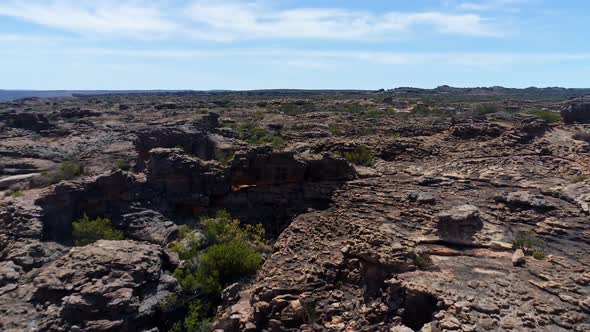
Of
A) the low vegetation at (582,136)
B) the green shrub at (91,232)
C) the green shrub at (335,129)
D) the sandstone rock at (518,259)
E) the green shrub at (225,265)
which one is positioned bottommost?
the green shrub at (225,265)

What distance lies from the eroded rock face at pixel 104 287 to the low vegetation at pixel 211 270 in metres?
0.83

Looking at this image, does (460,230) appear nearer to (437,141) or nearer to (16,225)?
(437,141)

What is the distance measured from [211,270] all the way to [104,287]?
407 centimetres

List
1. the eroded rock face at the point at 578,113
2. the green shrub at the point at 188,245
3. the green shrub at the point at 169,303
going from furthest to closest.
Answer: the eroded rock face at the point at 578,113, the green shrub at the point at 188,245, the green shrub at the point at 169,303

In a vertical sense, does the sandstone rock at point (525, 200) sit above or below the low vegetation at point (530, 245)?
above

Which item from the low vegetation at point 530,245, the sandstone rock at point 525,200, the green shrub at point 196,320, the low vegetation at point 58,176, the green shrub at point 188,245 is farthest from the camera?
the low vegetation at point 58,176

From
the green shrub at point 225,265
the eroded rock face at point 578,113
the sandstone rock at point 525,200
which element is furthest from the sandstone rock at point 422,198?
the eroded rock face at point 578,113

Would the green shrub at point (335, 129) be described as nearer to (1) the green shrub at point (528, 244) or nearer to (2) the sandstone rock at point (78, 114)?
(1) the green shrub at point (528, 244)

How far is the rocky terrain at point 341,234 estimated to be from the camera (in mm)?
12719

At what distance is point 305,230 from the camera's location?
19.1 m

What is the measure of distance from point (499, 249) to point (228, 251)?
926 cm

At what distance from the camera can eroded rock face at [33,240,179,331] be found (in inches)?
543

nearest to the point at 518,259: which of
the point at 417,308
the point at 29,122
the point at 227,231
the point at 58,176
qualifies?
the point at 417,308

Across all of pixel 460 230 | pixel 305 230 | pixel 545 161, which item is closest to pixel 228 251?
pixel 305 230
